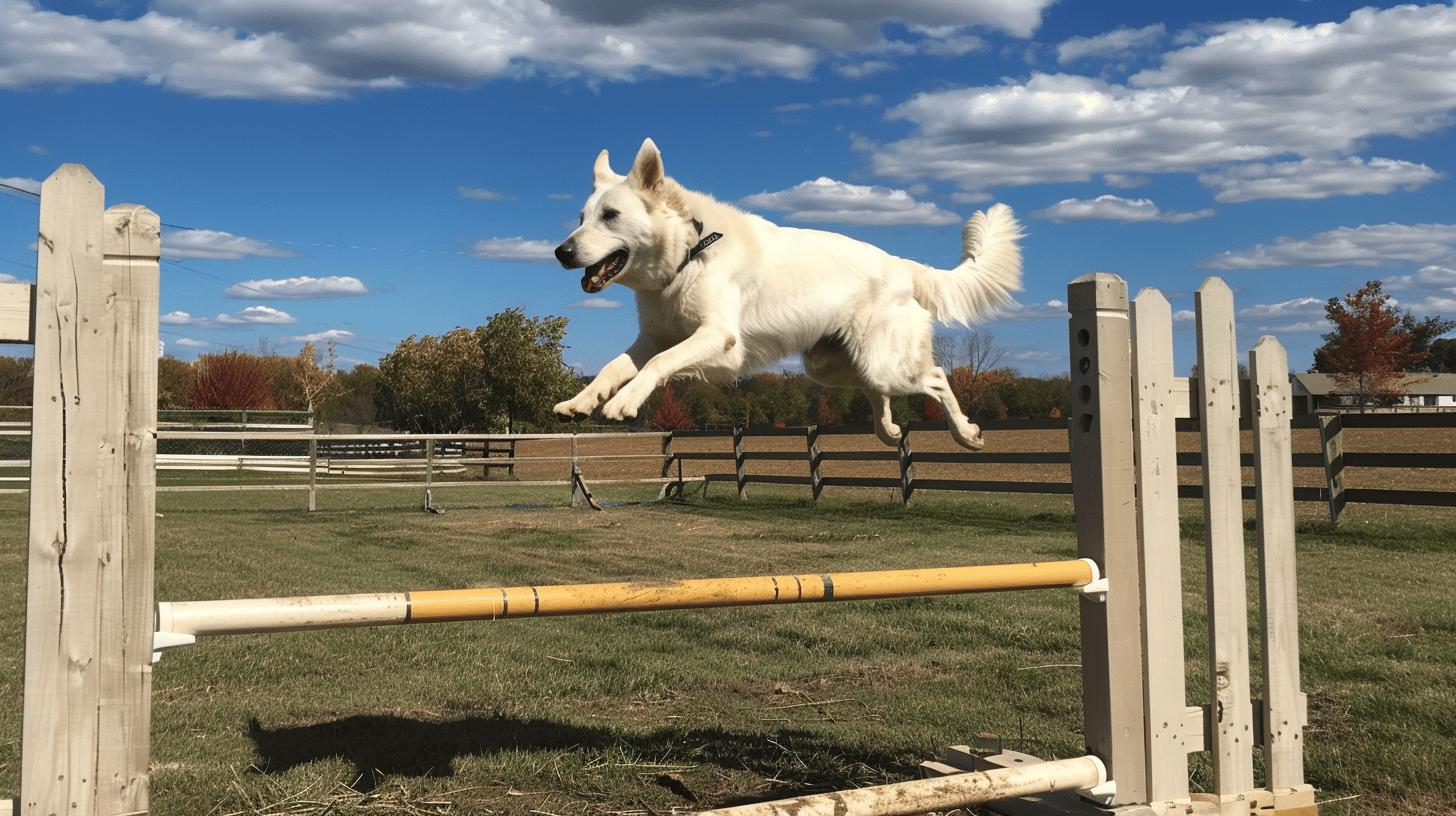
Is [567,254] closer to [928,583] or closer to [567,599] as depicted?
[567,599]

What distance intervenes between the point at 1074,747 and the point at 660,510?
12.5 meters

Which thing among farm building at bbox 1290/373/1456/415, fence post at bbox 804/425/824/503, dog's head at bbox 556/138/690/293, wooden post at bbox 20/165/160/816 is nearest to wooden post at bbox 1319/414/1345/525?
fence post at bbox 804/425/824/503

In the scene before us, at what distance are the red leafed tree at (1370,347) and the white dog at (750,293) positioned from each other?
5050 centimetres

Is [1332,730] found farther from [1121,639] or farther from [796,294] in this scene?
[796,294]

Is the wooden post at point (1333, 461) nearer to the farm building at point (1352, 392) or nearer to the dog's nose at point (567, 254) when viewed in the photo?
the dog's nose at point (567, 254)

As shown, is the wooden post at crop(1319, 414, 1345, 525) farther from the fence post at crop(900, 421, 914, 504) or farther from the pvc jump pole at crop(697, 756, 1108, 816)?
the pvc jump pole at crop(697, 756, 1108, 816)

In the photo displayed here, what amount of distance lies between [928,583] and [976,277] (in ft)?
3.25

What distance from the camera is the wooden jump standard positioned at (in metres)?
2.09

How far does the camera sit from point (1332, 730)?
412 cm

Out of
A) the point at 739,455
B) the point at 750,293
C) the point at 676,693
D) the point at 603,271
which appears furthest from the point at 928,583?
the point at 739,455

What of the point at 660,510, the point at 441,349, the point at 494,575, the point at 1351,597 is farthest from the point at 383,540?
the point at 441,349

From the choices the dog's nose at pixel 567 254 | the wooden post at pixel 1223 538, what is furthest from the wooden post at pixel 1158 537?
the dog's nose at pixel 567 254

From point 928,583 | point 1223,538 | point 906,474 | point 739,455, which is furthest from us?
point 739,455

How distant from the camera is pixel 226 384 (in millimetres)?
41125
